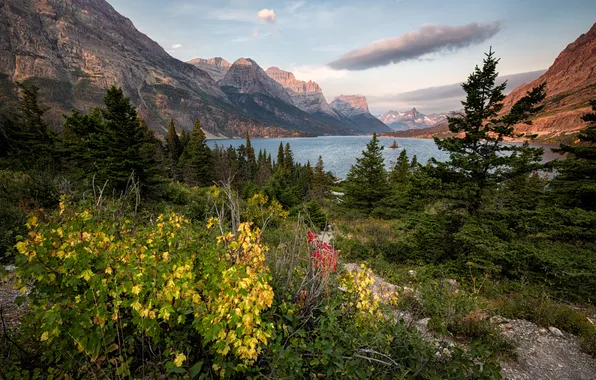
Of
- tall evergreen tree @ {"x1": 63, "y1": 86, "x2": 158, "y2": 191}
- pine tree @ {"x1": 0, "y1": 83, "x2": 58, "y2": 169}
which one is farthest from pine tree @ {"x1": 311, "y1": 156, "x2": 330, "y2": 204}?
pine tree @ {"x1": 0, "y1": 83, "x2": 58, "y2": 169}

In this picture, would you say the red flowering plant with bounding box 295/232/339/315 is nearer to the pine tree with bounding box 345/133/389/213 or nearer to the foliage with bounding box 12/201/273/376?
the foliage with bounding box 12/201/273/376

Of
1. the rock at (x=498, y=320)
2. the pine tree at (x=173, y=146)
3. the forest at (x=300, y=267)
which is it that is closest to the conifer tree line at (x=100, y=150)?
the forest at (x=300, y=267)

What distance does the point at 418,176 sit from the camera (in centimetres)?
998

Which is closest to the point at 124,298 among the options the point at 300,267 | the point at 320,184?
the point at 300,267

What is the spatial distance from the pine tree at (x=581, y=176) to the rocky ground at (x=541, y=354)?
814 cm

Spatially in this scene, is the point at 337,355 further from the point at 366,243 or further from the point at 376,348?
the point at 366,243

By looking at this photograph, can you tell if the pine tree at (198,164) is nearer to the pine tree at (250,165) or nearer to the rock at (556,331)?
the pine tree at (250,165)

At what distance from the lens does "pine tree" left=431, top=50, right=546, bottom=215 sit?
8.46 m

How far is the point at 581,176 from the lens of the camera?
38.6 ft

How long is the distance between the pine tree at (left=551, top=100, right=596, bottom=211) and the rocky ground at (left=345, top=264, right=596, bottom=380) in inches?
321

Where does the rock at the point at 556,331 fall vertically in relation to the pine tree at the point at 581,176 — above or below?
below

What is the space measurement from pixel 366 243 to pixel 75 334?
12.0 m

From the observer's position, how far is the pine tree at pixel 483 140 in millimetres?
8461

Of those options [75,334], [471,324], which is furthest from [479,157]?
[75,334]
